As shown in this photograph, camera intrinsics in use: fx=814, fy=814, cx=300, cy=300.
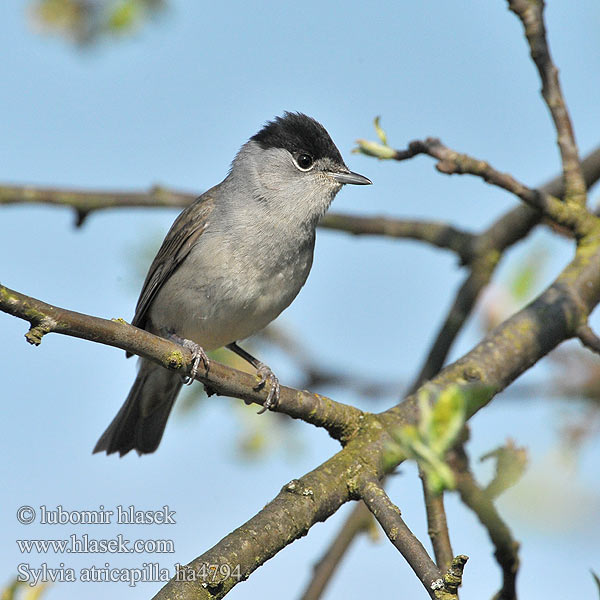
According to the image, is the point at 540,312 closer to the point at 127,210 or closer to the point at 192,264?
the point at 192,264

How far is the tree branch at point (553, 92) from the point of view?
471cm

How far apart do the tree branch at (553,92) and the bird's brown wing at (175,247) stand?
237cm

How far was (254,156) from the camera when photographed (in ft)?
20.7

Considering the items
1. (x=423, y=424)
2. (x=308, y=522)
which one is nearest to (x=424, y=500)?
(x=308, y=522)

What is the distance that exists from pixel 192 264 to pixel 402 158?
69.1 inches

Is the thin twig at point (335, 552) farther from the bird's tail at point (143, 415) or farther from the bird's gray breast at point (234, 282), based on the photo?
the bird's tail at point (143, 415)

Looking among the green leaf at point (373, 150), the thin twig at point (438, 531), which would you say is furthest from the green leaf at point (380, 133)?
the thin twig at point (438, 531)

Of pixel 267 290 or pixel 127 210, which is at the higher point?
pixel 127 210

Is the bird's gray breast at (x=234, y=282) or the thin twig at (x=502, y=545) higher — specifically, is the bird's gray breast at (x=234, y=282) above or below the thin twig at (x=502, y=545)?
above

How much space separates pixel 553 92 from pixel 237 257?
2.19m

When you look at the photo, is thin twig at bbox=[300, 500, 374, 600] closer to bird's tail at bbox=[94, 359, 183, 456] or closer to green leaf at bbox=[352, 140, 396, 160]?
bird's tail at bbox=[94, 359, 183, 456]

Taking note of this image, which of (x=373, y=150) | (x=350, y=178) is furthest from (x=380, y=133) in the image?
(x=350, y=178)

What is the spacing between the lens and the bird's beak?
593 centimetres

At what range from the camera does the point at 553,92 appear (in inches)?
193
